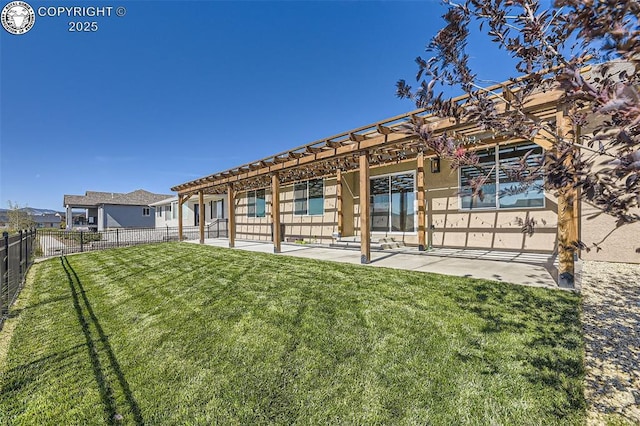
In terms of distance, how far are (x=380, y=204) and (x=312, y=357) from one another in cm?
805

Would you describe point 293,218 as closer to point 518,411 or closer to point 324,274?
point 324,274

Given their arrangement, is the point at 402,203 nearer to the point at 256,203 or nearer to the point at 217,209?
the point at 256,203

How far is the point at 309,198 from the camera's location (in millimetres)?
13469

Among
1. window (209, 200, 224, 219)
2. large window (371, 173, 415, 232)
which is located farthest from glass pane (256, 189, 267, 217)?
large window (371, 173, 415, 232)

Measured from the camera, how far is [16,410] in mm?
3041

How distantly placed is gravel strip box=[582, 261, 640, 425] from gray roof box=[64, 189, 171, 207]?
4217 centimetres

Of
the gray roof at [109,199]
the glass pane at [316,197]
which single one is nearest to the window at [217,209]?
the glass pane at [316,197]

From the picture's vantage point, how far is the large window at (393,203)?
9.84m

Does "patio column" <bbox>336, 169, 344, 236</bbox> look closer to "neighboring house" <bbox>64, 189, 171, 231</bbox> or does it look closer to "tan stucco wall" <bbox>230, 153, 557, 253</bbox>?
"tan stucco wall" <bbox>230, 153, 557, 253</bbox>

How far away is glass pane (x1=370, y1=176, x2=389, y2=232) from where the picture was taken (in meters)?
10.6

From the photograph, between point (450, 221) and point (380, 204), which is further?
point (380, 204)

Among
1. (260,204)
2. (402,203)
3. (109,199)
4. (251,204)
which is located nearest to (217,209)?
(251,204)
